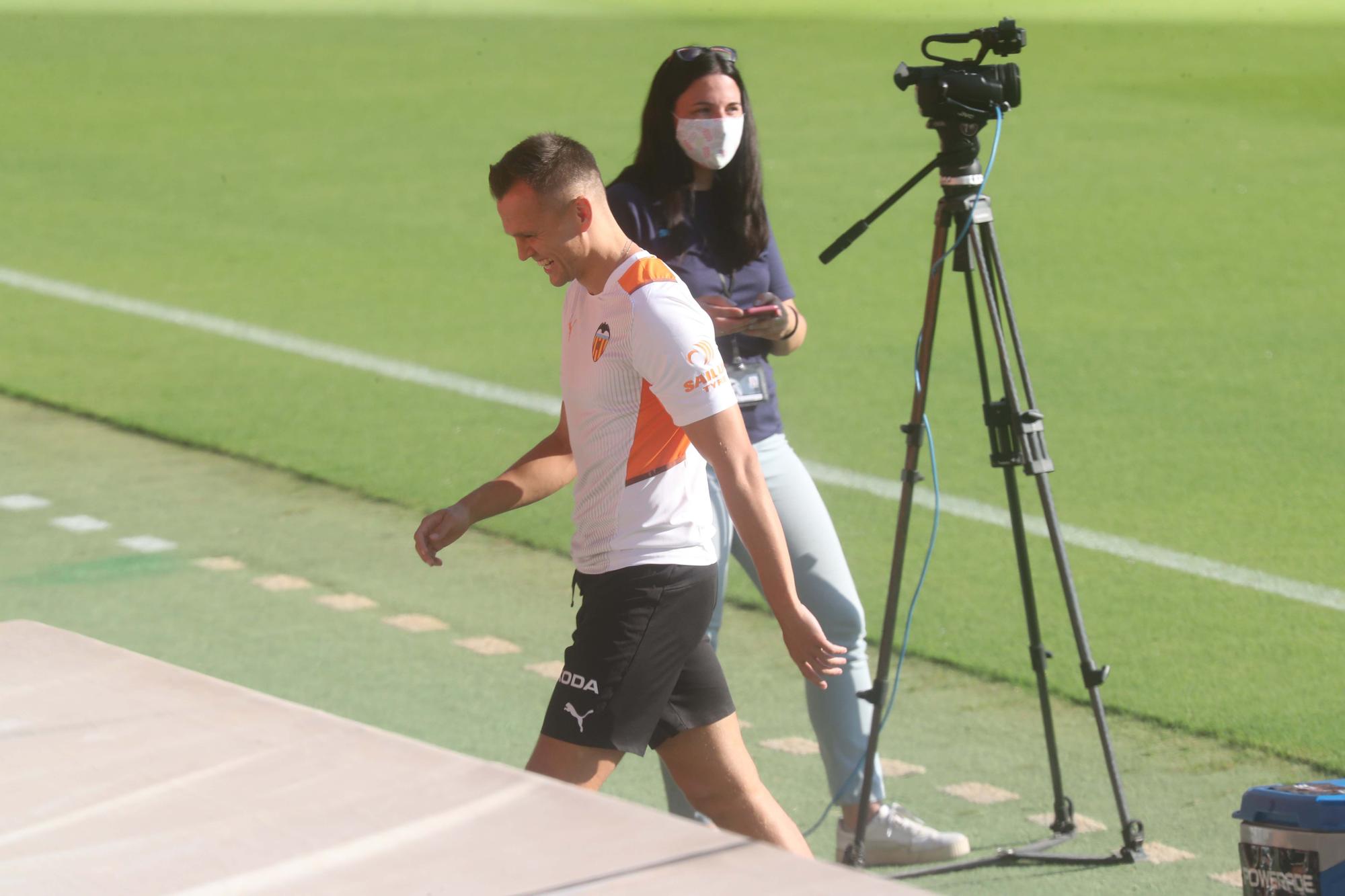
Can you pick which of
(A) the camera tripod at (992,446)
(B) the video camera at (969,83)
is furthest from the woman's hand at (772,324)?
(B) the video camera at (969,83)

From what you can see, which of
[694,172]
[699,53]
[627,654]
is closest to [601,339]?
[627,654]

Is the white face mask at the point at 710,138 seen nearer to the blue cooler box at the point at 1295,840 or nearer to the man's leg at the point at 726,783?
the man's leg at the point at 726,783

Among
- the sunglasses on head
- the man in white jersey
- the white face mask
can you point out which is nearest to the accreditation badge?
the white face mask

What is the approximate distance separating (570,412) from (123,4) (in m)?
28.0

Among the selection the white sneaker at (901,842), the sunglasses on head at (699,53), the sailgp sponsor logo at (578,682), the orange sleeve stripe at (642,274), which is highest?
the sunglasses on head at (699,53)

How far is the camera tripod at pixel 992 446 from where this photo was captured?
4.86 meters

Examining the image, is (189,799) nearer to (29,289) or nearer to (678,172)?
(678,172)

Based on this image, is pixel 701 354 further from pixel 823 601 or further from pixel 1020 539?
pixel 1020 539

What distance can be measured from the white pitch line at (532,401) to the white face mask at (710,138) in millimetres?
3331

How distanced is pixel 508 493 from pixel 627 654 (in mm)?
531

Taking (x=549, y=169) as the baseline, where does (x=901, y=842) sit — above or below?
below

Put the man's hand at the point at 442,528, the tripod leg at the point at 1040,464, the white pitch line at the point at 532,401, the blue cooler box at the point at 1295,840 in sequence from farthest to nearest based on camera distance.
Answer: the white pitch line at the point at 532,401 < the tripod leg at the point at 1040,464 < the man's hand at the point at 442,528 < the blue cooler box at the point at 1295,840

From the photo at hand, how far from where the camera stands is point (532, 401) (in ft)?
34.5

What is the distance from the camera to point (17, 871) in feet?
10.00
